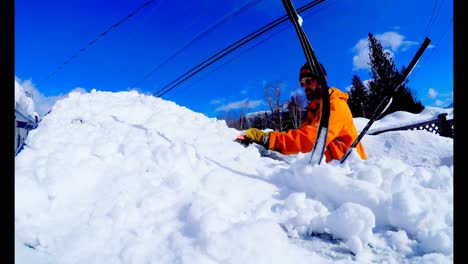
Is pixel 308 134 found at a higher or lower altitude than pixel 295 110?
lower

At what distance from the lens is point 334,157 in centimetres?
291

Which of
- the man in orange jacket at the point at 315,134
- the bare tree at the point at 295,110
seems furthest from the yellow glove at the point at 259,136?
the bare tree at the point at 295,110

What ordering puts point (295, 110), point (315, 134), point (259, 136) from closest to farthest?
point (315, 134) < point (259, 136) < point (295, 110)

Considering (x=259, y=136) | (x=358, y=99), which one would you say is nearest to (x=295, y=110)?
(x=358, y=99)

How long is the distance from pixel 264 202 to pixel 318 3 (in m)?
3.07

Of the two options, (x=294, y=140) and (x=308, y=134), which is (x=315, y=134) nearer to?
(x=308, y=134)

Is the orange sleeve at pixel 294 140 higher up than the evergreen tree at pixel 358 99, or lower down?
lower down

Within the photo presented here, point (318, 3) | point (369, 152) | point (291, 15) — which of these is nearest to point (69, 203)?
point (291, 15)

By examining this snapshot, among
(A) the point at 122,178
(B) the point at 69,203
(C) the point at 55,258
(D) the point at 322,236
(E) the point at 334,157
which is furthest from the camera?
(E) the point at 334,157

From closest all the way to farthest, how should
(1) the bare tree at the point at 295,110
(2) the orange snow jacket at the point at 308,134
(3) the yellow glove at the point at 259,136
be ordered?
1. (2) the orange snow jacket at the point at 308,134
2. (3) the yellow glove at the point at 259,136
3. (1) the bare tree at the point at 295,110

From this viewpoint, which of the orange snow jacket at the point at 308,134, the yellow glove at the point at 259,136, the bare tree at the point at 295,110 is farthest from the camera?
the bare tree at the point at 295,110

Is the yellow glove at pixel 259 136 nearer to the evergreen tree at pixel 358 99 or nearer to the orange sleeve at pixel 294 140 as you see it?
the orange sleeve at pixel 294 140

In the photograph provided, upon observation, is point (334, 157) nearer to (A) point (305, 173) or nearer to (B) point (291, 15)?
(A) point (305, 173)
